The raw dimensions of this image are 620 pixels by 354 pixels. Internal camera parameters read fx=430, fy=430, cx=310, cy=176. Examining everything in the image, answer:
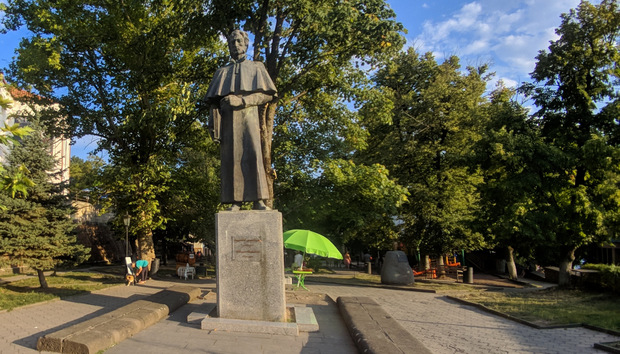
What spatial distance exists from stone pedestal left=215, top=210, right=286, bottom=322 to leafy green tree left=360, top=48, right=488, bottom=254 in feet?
50.7

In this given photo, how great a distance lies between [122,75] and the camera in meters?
18.1

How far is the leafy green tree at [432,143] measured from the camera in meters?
21.6

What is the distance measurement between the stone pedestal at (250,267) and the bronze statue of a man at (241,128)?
49 centimetres

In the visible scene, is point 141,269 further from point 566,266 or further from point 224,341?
point 566,266

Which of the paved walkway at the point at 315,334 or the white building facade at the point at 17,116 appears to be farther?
the white building facade at the point at 17,116

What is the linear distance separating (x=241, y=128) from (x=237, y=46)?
1.48 m

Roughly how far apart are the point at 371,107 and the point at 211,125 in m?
9.95

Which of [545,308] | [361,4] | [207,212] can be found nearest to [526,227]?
[545,308]

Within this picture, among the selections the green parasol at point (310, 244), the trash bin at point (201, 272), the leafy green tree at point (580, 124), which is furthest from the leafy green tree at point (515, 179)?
the trash bin at point (201, 272)

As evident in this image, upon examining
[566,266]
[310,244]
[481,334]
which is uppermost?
[310,244]

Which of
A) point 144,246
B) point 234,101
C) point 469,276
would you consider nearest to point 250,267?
point 234,101

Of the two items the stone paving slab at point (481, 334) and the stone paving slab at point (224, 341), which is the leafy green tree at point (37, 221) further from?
the stone paving slab at point (481, 334)

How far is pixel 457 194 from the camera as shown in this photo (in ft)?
71.2

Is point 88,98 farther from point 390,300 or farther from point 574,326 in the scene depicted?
point 574,326
